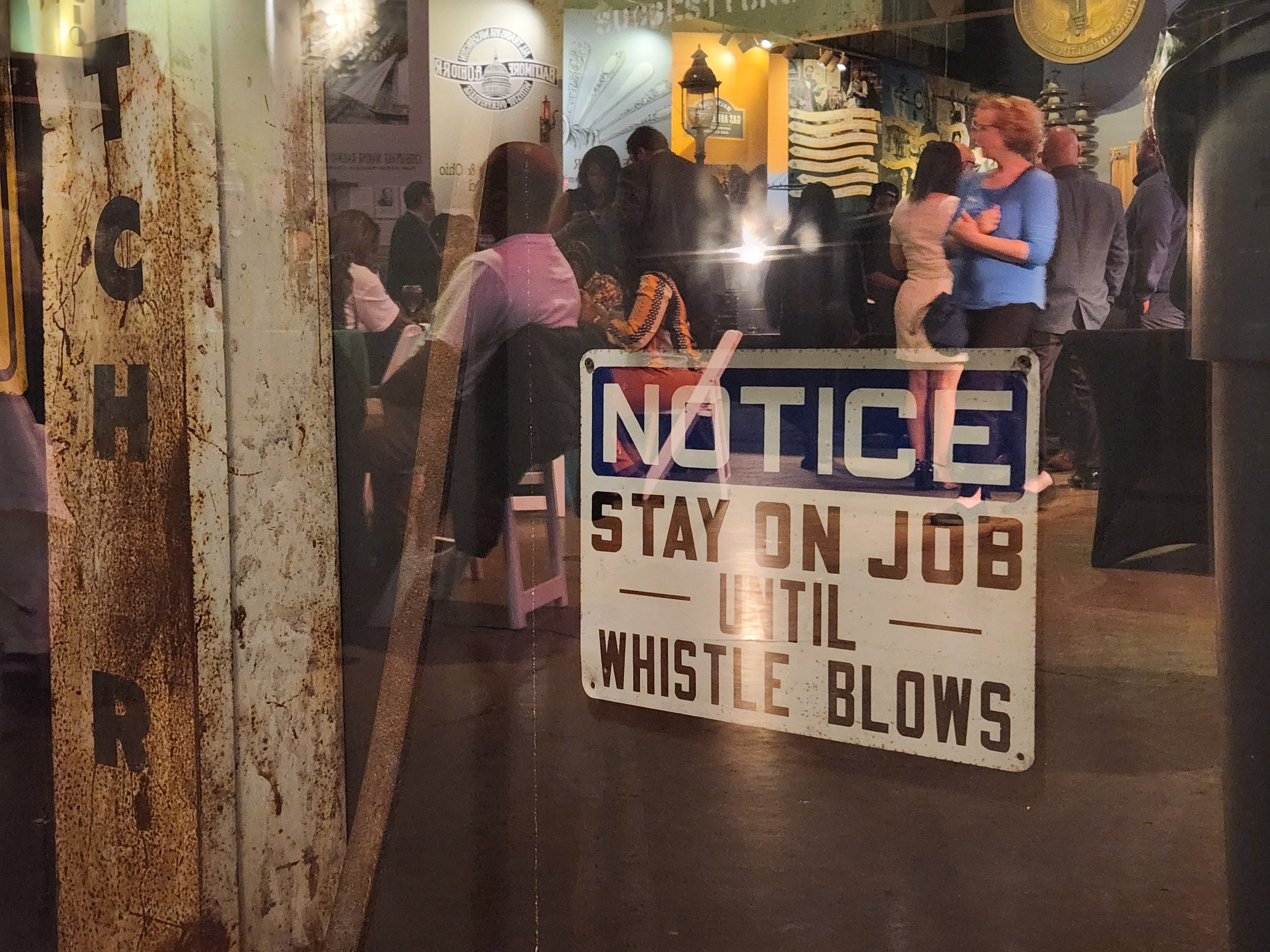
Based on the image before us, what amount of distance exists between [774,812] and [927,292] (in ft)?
2.70

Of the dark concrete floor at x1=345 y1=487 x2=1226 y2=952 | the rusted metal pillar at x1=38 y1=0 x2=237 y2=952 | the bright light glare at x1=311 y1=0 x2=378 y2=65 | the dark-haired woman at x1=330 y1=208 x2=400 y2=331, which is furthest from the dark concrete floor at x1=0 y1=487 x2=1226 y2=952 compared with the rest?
the bright light glare at x1=311 y1=0 x2=378 y2=65

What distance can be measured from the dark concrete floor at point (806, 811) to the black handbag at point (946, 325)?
24 cm

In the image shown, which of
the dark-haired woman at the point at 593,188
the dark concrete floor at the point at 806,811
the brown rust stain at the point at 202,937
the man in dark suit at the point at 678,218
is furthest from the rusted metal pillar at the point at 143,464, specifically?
the man in dark suit at the point at 678,218

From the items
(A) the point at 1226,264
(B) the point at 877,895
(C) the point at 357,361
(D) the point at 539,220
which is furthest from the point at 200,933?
(A) the point at 1226,264

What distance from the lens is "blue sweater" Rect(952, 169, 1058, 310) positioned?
1.44 metres

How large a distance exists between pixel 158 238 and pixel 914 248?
1.24 m

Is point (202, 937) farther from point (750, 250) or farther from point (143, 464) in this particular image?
point (750, 250)

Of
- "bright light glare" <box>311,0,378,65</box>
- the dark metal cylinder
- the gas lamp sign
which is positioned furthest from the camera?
"bright light glare" <box>311,0,378,65</box>

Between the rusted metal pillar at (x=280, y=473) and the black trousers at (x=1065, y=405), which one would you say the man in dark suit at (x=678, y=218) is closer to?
the black trousers at (x=1065, y=405)

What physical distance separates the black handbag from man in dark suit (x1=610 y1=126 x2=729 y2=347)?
0.32 m

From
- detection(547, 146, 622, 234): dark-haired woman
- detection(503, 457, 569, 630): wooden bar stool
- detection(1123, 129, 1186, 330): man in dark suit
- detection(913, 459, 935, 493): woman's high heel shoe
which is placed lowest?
detection(503, 457, 569, 630): wooden bar stool

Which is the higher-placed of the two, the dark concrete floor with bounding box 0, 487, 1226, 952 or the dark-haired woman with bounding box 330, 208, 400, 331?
the dark-haired woman with bounding box 330, 208, 400, 331

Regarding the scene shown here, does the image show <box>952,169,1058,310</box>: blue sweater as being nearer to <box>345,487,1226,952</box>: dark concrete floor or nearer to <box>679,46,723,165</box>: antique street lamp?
<box>345,487,1226,952</box>: dark concrete floor

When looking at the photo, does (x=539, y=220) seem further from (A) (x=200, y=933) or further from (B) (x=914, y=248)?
(A) (x=200, y=933)
